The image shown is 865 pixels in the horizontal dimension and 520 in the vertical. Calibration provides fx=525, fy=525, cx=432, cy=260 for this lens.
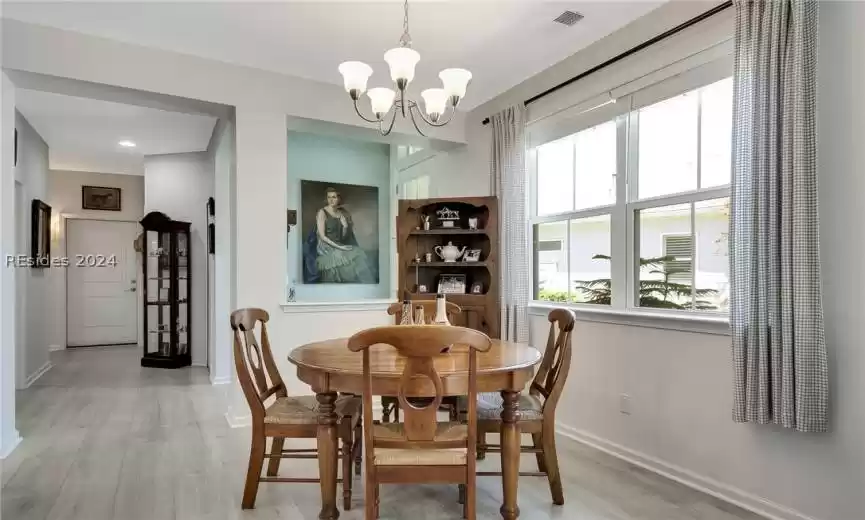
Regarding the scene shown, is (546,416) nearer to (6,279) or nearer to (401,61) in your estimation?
(401,61)

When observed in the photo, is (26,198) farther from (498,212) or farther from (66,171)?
(498,212)

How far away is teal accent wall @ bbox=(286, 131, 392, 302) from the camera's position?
5.82 meters

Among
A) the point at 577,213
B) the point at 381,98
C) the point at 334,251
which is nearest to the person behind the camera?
the point at 381,98

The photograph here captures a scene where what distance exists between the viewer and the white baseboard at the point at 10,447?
309 cm

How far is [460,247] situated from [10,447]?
11.1 feet

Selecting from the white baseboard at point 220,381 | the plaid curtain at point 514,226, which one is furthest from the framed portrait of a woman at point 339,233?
the plaid curtain at point 514,226

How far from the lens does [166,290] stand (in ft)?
20.8

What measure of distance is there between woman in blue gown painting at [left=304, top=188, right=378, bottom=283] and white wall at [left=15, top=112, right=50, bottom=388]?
2703mm

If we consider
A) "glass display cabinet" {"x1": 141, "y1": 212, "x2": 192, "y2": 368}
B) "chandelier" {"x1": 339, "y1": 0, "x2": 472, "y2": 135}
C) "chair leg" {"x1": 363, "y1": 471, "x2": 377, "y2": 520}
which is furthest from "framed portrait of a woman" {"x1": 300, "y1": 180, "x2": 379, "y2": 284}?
"chair leg" {"x1": 363, "y1": 471, "x2": 377, "y2": 520}

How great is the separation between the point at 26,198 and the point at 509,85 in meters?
4.86

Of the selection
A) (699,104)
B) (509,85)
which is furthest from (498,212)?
(699,104)

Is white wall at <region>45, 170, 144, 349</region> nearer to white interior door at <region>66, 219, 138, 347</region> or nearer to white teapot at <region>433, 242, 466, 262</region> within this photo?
white interior door at <region>66, 219, 138, 347</region>

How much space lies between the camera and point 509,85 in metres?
4.11

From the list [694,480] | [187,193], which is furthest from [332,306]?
[187,193]
